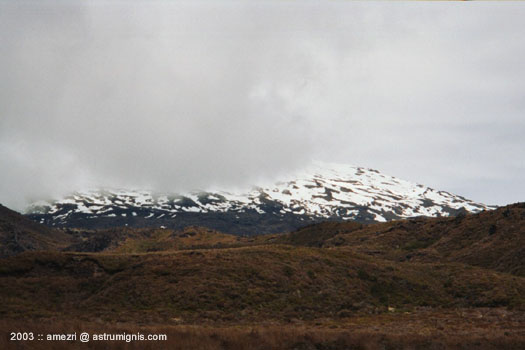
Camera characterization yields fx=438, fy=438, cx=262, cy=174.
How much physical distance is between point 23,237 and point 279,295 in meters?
135

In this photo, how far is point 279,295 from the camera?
3762cm

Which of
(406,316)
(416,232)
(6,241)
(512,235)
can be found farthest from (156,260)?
(6,241)

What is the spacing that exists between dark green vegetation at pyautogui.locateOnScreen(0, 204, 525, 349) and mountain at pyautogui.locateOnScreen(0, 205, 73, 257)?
92.1m

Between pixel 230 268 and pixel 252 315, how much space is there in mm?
8745

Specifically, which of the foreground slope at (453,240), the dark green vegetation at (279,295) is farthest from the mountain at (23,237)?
the dark green vegetation at (279,295)

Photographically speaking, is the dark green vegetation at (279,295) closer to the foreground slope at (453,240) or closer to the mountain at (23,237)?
the foreground slope at (453,240)

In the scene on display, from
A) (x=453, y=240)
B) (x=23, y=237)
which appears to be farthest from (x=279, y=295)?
(x=23, y=237)

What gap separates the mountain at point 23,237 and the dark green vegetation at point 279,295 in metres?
92.1

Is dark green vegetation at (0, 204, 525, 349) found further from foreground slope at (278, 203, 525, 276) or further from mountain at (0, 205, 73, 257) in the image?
mountain at (0, 205, 73, 257)

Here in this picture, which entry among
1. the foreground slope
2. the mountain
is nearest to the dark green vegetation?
the foreground slope

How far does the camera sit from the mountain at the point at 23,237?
128500mm

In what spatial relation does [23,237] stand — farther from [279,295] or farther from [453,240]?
[279,295]

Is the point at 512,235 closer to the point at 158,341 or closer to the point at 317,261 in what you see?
the point at 317,261

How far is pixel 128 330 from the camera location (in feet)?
73.9
